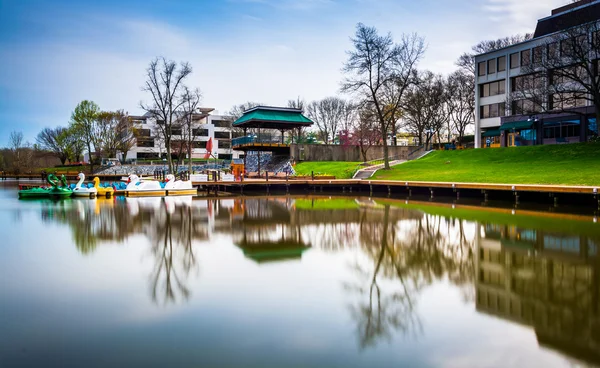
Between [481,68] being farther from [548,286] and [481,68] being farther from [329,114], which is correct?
[548,286]

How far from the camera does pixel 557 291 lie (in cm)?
752

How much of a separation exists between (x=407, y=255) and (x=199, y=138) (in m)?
80.2

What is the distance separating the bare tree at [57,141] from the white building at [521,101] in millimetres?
68835

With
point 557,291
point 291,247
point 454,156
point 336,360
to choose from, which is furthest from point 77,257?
point 454,156

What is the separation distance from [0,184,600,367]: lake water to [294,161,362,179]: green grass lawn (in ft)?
81.6

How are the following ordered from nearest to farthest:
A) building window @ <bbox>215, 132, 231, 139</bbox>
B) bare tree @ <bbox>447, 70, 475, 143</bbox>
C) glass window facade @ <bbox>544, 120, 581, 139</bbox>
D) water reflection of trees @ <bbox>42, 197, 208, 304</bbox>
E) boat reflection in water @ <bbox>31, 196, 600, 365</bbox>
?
boat reflection in water @ <bbox>31, 196, 600, 365</bbox>, water reflection of trees @ <bbox>42, 197, 208, 304</bbox>, glass window facade @ <bbox>544, 120, 581, 139</bbox>, bare tree @ <bbox>447, 70, 475, 143</bbox>, building window @ <bbox>215, 132, 231, 139</bbox>

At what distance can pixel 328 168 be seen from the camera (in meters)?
44.0

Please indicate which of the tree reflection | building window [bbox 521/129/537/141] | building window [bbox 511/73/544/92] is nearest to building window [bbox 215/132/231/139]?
building window [bbox 511/73/544/92]

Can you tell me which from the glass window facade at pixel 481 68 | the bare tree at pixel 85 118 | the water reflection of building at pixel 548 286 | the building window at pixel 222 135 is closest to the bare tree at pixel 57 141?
the bare tree at pixel 85 118

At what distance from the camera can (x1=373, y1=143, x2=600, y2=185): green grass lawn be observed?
26178mm

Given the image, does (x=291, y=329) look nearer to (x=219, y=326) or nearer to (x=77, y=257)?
(x=219, y=326)

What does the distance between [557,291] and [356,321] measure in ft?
12.3

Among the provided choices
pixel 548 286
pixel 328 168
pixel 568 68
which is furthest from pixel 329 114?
pixel 548 286

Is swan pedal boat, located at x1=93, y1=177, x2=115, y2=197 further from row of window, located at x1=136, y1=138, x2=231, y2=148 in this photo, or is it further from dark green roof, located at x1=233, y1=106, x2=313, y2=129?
row of window, located at x1=136, y1=138, x2=231, y2=148
